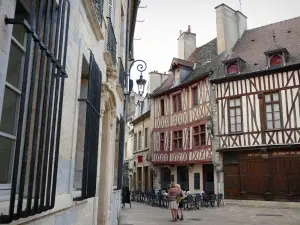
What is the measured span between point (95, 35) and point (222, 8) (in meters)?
16.1

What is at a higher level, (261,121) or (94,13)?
(261,121)

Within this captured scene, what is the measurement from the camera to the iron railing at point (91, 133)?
3083 millimetres

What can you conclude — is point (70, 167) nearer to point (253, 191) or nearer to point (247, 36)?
point (253, 191)

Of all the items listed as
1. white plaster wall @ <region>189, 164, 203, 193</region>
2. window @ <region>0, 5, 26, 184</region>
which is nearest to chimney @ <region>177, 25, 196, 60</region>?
white plaster wall @ <region>189, 164, 203, 193</region>

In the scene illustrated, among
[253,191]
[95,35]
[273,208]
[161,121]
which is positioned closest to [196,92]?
[161,121]

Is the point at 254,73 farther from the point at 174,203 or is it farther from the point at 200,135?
the point at 174,203

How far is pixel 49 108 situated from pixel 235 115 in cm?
1406

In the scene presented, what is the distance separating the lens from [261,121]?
14.2 metres

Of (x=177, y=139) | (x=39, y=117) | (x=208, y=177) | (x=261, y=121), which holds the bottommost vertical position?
(x=208, y=177)

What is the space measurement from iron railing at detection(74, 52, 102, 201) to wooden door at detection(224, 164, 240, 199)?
40.5 feet

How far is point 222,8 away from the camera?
18078 millimetres

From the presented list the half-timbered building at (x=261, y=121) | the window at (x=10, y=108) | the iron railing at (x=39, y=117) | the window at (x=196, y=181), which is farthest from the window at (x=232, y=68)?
the window at (x=10, y=108)

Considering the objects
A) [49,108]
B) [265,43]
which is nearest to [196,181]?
[265,43]

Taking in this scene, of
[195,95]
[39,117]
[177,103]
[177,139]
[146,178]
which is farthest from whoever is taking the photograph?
[146,178]
